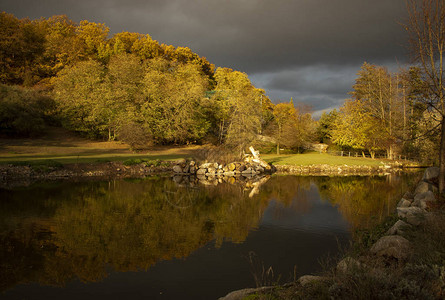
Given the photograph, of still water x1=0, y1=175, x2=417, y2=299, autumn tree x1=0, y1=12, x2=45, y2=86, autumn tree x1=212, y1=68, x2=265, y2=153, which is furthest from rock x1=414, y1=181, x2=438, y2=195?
autumn tree x1=0, y1=12, x2=45, y2=86

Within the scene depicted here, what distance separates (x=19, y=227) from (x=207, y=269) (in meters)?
8.40

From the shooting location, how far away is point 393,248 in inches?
286

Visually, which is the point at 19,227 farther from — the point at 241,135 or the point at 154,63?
the point at 154,63

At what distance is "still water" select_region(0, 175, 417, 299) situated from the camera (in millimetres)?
8117

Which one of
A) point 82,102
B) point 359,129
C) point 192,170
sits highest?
point 82,102

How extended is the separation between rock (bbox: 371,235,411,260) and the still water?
1554 mm

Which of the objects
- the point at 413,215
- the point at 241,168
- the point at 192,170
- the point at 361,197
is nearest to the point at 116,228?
the point at 413,215

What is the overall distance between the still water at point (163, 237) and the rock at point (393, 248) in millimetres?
1554

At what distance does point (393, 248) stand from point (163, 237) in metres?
7.49

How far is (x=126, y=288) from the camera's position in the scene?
7848 millimetres

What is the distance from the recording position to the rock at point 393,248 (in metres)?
7.09

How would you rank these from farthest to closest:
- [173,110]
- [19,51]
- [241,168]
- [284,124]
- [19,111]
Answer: [19,51] → [284,124] → [173,110] → [19,111] → [241,168]

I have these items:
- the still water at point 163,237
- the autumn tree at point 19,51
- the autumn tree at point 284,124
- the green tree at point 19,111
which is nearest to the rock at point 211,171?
the still water at point 163,237

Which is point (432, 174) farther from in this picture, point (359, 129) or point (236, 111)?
point (359, 129)
